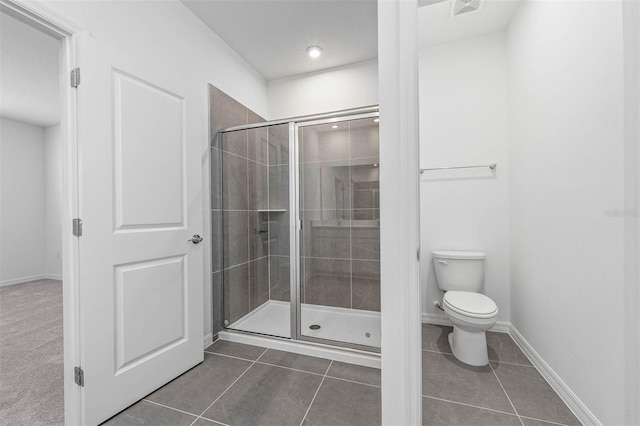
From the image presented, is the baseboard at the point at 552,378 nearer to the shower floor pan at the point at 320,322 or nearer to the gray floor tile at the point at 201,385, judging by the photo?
the shower floor pan at the point at 320,322

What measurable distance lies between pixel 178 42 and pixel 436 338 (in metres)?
2.94

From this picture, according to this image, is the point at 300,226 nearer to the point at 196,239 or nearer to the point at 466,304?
the point at 196,239

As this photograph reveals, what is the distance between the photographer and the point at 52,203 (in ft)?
13.8

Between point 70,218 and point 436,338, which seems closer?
point 70,218

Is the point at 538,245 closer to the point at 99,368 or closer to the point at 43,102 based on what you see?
the point at 99,368

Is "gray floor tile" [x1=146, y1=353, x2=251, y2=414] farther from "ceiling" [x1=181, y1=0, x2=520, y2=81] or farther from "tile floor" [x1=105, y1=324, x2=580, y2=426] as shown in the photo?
"ceiling" [x1=181, y1=0, x2=520, y2=81]

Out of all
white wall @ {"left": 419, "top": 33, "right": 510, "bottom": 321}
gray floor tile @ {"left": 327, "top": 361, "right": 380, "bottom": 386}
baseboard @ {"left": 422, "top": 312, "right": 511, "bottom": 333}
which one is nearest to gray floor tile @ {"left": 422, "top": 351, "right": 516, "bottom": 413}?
gray floor tile @ {"left": 327, "top": 361, "right": 380, "bottom": 386}

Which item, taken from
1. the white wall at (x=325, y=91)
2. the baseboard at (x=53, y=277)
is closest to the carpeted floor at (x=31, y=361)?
the baseboard at (x=53, y=277)

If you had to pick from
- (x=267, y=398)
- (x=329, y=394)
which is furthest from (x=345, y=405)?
(x=267, y=398)

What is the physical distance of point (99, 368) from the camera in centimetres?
127

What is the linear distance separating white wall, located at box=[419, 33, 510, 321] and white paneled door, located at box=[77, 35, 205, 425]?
6.28 feet

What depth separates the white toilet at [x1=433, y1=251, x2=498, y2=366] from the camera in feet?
5.44

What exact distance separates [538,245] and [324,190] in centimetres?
153

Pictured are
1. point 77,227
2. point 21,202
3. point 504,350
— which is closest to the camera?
point 77,227
